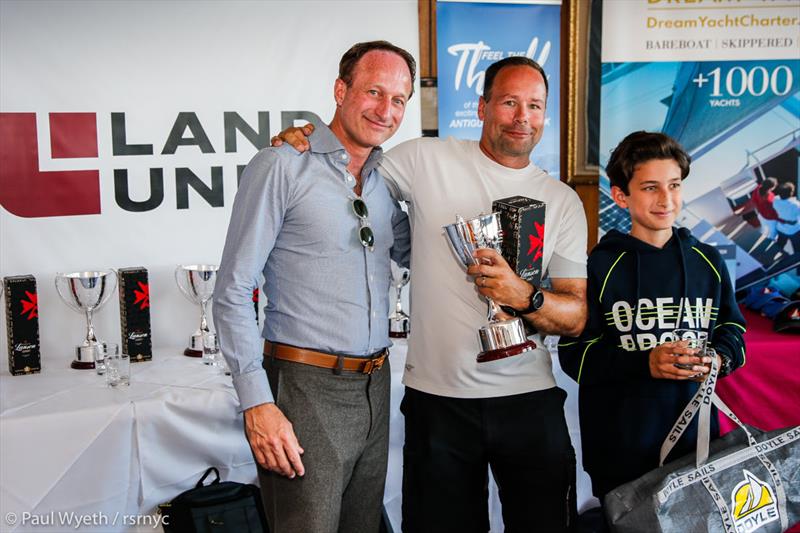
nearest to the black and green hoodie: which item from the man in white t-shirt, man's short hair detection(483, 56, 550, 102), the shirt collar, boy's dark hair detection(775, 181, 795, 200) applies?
the man in white t-shirt

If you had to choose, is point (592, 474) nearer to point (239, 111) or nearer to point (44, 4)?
point (239, 111)

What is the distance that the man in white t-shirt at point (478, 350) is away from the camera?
1928 mm

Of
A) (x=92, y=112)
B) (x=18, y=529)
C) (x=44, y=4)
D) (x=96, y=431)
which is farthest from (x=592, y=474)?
(x=44, y=4)

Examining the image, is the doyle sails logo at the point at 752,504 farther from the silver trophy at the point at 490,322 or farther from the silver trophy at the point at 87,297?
the silver trophy at the point at 87,297

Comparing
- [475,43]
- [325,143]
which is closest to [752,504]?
[325,143]

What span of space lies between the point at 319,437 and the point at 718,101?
2800mm

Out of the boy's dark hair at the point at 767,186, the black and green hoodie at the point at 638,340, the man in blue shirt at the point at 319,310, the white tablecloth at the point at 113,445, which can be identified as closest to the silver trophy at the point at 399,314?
the white tablecloth at the point at 113,445

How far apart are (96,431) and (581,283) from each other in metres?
1.57

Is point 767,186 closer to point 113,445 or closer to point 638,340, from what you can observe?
point 638,340

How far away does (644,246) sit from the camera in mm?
2100

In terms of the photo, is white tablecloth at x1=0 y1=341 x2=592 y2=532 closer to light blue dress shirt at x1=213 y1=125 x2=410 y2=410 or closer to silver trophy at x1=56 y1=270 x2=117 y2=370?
silver trophy at x1=56 y1=270 x2=117 y2=370

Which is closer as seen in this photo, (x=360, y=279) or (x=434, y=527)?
(x=360, y=279)

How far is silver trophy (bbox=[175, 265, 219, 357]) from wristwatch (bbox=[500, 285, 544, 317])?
5.06ft

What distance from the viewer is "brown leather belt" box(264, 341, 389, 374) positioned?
5.92 feet
